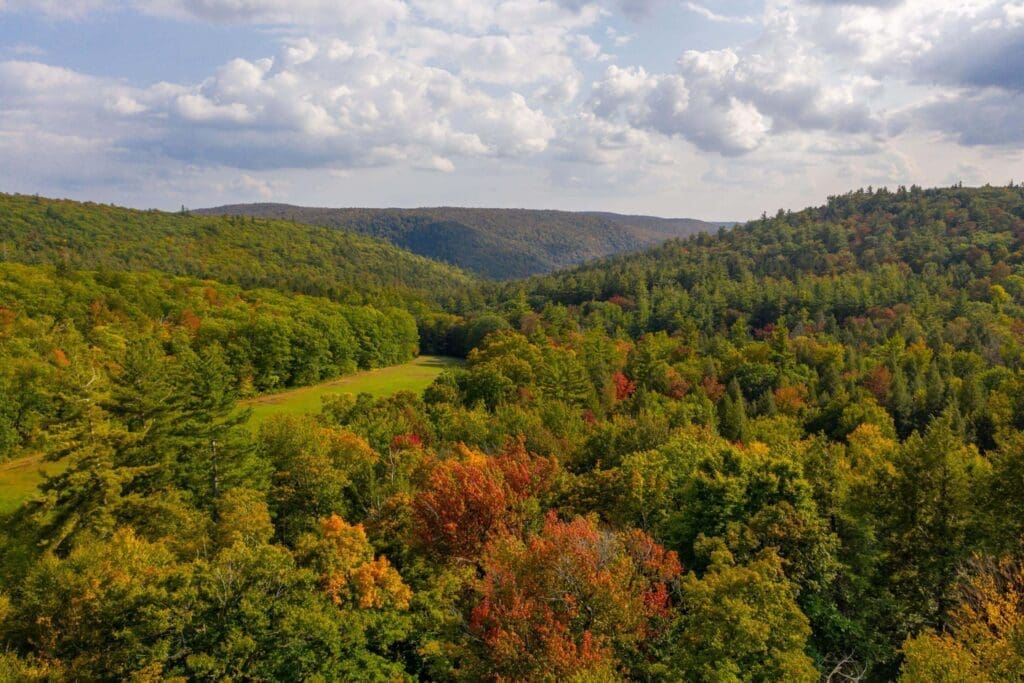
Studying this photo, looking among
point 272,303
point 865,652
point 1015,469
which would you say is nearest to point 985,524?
point 1015,469

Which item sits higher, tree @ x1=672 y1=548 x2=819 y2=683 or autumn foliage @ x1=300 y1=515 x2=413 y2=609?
tree @ x1=672 y1=548 x2=819 y2=683

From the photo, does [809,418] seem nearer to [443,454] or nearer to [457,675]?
[443,454]

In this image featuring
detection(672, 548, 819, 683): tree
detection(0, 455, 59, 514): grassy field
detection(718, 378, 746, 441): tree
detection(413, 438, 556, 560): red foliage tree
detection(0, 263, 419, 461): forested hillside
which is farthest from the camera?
detection(0, 263, 419, 461): forested hillside

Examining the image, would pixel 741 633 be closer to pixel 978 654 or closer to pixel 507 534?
pixel 978 654

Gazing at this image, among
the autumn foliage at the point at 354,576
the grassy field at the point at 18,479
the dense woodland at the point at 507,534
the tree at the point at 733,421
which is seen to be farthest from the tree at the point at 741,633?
the grassy field at the point at 18,479

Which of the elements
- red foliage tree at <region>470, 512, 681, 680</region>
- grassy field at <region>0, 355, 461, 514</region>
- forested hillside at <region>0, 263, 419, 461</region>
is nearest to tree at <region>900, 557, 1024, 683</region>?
red foliage tree at <region>470, 512, 681, 680</region>

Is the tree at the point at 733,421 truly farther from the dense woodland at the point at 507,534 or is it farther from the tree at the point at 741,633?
the tree at the point at 741,633

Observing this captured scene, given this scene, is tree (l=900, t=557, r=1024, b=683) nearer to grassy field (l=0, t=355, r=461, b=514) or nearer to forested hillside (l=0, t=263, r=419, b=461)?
forested hillside (l=0, t=263, r=419, b=461)

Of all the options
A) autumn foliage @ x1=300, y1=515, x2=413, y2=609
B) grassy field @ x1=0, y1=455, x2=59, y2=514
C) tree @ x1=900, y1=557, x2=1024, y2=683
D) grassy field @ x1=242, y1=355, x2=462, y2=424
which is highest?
tree @ x1=900, y1=557, x2=1024, y2=683
